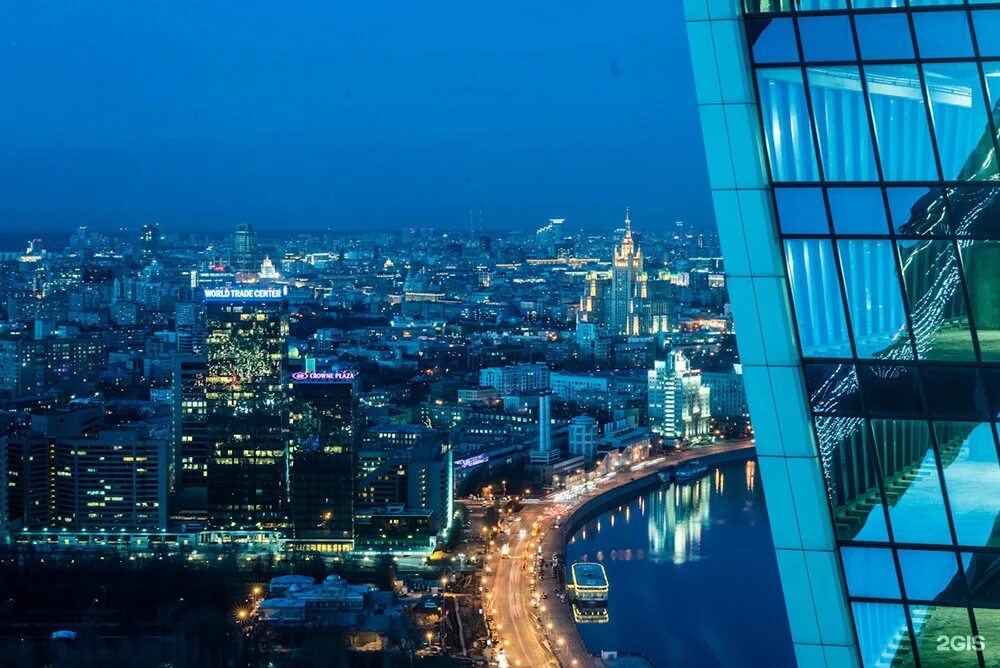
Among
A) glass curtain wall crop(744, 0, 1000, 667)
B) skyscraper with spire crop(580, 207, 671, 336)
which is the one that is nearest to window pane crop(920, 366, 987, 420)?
glass curtain wall crop(744, 0, 1000, 667)

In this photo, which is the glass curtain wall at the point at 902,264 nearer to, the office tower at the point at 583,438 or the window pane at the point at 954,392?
the window pane at the point at 954,392

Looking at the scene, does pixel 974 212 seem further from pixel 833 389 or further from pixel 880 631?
pixel 880 631

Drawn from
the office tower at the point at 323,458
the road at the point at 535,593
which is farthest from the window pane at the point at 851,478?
the office tower at the point at 323,458

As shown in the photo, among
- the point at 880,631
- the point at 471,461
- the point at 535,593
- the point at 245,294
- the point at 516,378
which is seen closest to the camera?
the point at 880,631

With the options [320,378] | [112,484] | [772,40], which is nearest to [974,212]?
[772,40]

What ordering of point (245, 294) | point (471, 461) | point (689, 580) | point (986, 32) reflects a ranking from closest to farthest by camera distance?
point (986, 32), point (689, 580), point (245, 294), point (471, 461)

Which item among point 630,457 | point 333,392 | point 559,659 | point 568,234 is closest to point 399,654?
Answer: point 559,659

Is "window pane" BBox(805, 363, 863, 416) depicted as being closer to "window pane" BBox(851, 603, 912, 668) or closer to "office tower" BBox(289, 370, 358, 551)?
"window pane" BBox(851, 603, 912, 668)
